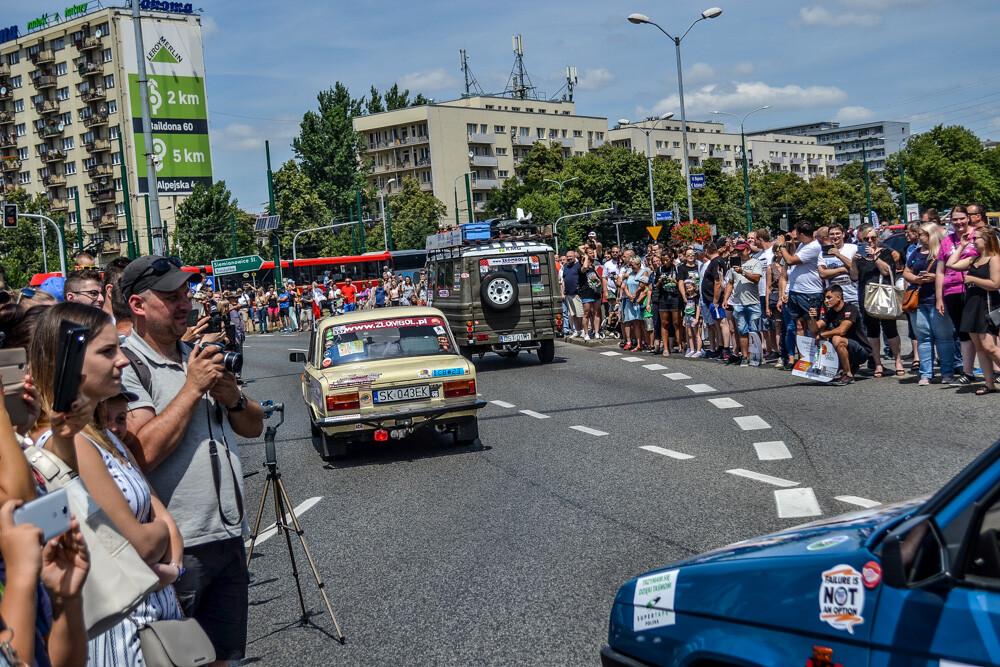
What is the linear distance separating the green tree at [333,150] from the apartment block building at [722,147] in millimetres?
40820

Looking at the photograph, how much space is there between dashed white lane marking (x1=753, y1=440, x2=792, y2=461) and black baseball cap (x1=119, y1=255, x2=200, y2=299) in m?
6.58

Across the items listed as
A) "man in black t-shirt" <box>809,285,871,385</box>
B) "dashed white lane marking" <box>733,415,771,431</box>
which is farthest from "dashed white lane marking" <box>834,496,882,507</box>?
"man in black t-shirt" <box>809,285,871,385</box>

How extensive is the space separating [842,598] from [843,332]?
38.5ft

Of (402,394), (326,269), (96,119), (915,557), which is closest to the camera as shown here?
(915,557)

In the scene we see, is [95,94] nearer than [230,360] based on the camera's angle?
No

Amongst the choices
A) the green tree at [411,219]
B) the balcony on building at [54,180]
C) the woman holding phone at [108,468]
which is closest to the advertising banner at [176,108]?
the woman holding phone at [108,468]

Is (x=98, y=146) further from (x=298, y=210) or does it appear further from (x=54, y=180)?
(x=298, y=210)

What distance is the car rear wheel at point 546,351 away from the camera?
811 inches

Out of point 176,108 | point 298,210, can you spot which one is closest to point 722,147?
point 298,210

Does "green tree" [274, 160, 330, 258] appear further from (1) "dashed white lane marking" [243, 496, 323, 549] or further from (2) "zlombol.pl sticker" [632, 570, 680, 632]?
(2) "zlombol.pl sticker" [632, 570, 680, 632]

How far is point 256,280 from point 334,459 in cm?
6232

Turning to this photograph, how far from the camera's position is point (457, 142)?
11481cm

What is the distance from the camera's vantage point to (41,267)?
253ft

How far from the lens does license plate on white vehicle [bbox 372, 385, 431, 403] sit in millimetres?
10992
